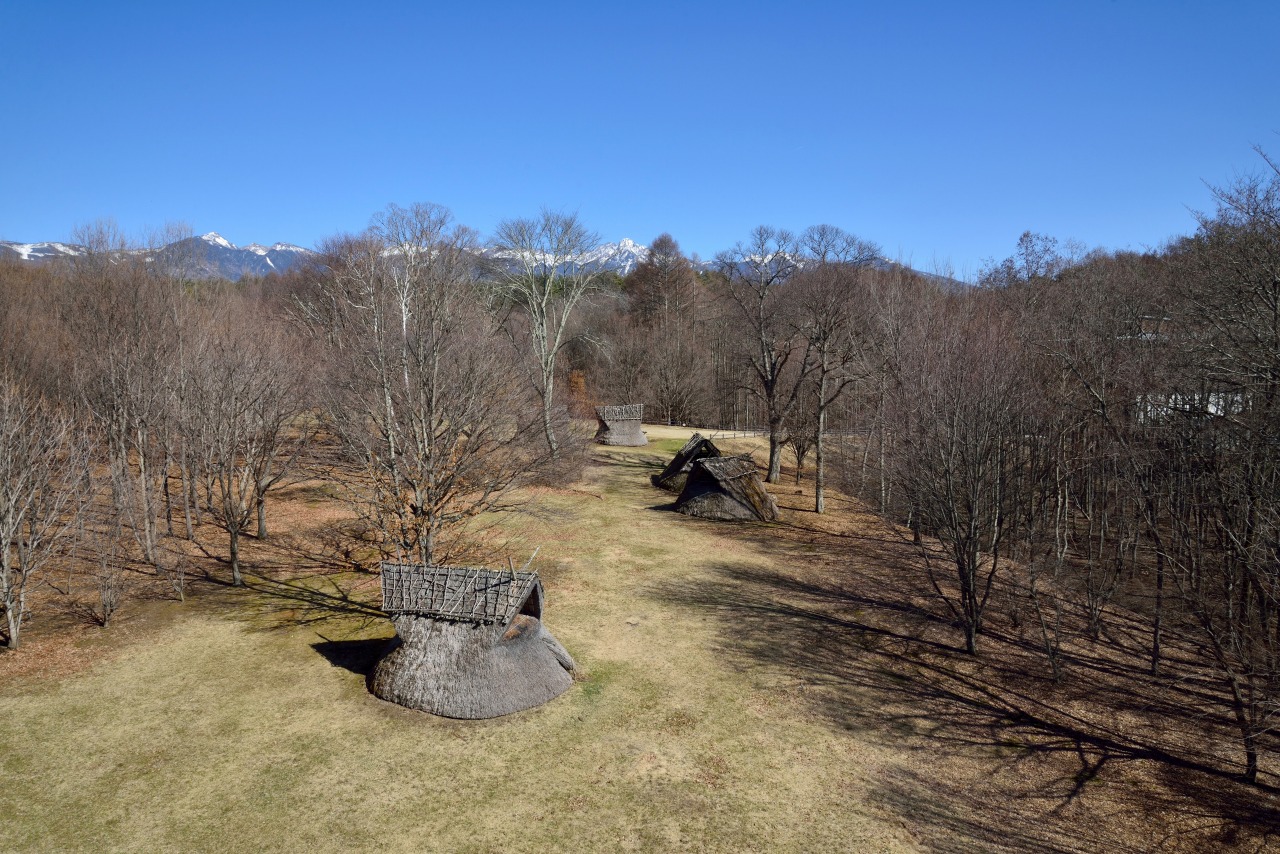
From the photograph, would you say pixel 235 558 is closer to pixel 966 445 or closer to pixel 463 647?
pixel 463 647

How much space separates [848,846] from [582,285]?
25368 mm

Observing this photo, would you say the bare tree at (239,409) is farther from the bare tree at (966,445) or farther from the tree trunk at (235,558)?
the bare tree at (966,445)

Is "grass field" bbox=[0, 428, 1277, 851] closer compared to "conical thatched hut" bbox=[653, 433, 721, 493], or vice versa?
"grass field" bbox=[0, 428, 1277, 851]

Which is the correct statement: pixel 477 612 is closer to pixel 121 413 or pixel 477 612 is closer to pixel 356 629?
pixel 356 629

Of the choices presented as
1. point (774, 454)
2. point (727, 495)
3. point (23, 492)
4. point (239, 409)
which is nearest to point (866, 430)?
point (774, 454)

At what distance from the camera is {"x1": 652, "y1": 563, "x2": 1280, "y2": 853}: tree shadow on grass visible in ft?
25.9

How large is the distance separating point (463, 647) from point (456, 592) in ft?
2.75

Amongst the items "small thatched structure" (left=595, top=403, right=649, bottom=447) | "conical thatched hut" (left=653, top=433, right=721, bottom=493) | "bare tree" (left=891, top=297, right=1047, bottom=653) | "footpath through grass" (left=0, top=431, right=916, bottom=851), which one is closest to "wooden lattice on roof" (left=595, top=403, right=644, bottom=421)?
"small thatched structure" (left=595, top=403, right=649, bottom=447)

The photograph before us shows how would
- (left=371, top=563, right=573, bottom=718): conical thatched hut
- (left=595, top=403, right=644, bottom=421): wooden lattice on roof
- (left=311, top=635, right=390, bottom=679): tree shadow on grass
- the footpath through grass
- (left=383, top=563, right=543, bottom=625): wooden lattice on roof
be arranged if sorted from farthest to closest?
(left=595, top=403, right=644, bottom=421): wooden lattice on roof < (left=311, top=635, right=390, bottom=679): tree shadow on grass < (left=383, top=563, right=543, bottom=625): wooden lattice on roof < (left=371, top=563, right=573, bottom=718): conical thatched hut < the footpath through grass

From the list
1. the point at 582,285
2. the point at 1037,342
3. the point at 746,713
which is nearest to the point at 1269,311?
the point at 1037,342

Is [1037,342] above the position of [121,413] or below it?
above

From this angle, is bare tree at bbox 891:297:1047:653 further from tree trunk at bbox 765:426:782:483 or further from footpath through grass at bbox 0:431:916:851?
tree trunk at bbox 765:426:782:483

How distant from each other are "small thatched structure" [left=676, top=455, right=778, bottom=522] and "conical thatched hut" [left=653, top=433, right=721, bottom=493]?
3.54 metres

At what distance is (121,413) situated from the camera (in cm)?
1558
